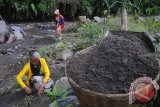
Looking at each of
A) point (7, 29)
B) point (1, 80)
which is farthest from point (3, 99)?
point (7, 29)

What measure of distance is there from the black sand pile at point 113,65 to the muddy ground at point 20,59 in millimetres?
1530

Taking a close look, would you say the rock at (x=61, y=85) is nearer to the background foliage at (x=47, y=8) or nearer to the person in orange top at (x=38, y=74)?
the person in orange top at (x=38, y=74)

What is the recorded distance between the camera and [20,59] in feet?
30.9

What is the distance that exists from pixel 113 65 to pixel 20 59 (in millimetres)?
5308

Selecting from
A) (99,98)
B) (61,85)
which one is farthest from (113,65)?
(61,85)

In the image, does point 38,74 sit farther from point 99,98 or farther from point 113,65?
point 99,98

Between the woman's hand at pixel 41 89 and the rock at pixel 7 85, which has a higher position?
the woman's hand at pixel 41 89

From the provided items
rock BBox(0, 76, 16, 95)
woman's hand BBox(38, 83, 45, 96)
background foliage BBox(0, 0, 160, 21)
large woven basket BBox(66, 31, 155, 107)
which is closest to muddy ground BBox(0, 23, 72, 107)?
rock BBox(0, 76, 16, 95)

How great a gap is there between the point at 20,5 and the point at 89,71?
11.6 meters

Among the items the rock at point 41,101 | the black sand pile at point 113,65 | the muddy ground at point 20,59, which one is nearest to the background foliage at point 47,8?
the muddy ground at point 20,59

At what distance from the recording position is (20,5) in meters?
15.5

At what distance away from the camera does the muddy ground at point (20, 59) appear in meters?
6.57

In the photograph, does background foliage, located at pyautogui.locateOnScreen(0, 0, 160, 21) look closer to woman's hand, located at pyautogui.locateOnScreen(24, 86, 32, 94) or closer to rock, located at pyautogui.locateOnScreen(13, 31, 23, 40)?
rock, located at pyautogui.locateOnScreen(13, 31, 23, 40)

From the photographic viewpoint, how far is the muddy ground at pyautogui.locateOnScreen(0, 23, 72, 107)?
6.57 metres
